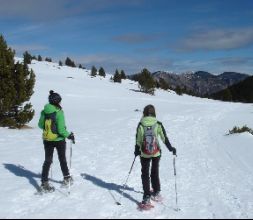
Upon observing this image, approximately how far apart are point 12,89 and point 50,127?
14.0 meters

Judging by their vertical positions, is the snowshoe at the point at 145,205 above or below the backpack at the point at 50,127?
below

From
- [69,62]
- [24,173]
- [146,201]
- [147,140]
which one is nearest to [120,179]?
[24,173]

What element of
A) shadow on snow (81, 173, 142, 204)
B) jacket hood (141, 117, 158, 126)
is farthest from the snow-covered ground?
jacket hood (141, 117, 158, 126)

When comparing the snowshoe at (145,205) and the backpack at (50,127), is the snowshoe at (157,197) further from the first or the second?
the backpack at (50,127)

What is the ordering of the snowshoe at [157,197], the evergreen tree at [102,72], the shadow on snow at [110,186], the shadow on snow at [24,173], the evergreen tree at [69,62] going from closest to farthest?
the snowshoe at [157,197], the shadow on snow at [110,186], the shadow on snow at [24,173], the evergreen tree at [102,72], the evergreen tree at [69,62]

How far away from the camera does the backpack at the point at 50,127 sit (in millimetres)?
9625

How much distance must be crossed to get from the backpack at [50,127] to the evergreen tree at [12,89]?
13730 mm

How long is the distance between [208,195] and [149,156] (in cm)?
219

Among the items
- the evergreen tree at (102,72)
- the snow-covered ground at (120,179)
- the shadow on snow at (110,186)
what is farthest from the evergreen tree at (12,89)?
the evergreen tree at (102,72)

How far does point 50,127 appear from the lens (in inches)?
379

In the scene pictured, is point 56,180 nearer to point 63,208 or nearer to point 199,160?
point 63,208

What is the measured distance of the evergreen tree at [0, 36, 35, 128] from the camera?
22.9m

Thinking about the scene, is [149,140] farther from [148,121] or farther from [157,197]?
[157,197]

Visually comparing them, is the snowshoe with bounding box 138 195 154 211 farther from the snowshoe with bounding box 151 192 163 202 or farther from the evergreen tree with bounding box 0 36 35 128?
the evergreen tree with bounding box 0 36 35 128
